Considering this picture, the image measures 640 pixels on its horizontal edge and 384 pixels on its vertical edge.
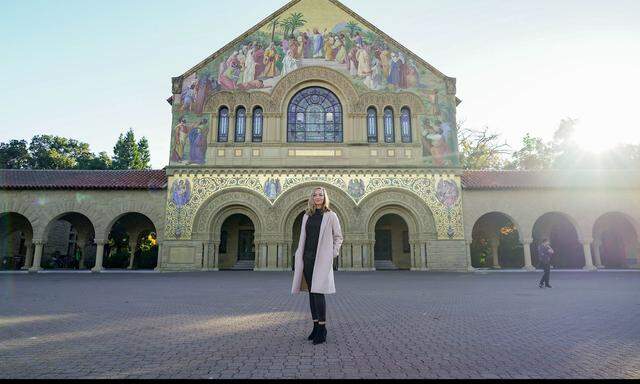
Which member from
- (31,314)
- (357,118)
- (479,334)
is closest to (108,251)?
(357,118)

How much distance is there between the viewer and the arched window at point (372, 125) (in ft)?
79.5

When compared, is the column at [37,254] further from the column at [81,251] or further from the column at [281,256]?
the column at [281,256]

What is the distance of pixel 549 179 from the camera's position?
2459cm

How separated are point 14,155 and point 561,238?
57.7 m

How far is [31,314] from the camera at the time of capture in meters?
7.57

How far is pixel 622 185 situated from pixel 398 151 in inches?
549

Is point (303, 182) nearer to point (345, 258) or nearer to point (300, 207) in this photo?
point (300, 207)

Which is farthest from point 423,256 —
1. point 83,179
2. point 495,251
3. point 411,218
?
point 83,179

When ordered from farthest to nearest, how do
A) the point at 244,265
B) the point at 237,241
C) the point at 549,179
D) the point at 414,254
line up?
the point at 237,241 < the point at 244,265 < the point at 549,179 < the point at 414,254

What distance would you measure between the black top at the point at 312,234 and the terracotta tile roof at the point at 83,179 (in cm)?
1979

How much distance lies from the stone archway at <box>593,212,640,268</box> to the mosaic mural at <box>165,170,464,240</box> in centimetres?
1187

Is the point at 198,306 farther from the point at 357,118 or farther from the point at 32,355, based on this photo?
the point at 357,118

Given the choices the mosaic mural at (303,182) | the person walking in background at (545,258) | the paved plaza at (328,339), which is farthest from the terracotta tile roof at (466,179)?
the paved plaza at (328,339)

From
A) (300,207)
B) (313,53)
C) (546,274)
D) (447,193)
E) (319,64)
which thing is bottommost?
(546,274)
